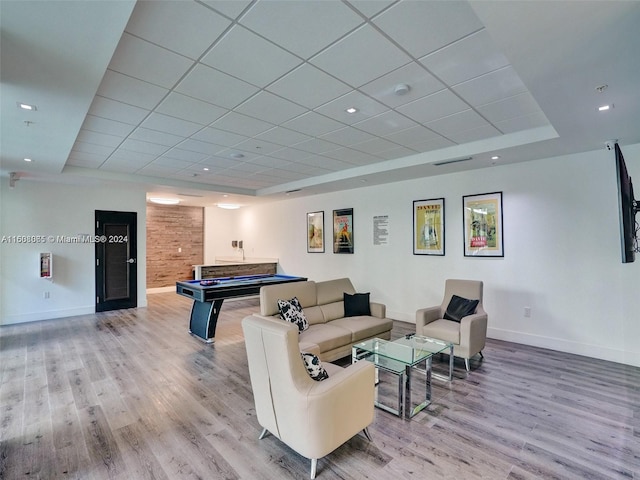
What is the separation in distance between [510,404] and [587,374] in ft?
4.62

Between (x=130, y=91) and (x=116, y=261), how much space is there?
5365 millimetres

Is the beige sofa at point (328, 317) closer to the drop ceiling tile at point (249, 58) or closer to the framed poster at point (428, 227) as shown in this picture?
the framed poster at point (428, 227)

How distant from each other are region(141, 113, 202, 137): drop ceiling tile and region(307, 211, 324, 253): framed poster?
429 centimetres

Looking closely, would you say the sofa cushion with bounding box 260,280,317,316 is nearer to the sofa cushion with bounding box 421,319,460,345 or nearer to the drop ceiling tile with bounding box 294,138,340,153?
the sofa cushion with bounding box 421,319,460,345

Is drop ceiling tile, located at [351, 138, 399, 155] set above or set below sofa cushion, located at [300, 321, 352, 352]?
above

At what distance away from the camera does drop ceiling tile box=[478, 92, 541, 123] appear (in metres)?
2.93

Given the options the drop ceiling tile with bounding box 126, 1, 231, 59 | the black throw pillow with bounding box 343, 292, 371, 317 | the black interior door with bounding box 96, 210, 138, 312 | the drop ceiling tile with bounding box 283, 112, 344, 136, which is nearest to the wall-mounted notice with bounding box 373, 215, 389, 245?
the black throw pillow with bounding box 343, 292, 371, 317

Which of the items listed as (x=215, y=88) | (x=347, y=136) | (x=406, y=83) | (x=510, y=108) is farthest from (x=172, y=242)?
(x=510, y=108)

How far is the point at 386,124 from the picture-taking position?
3.55 meters

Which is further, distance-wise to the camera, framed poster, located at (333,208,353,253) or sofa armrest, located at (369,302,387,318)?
framed poster, located at (333,208,353,253)

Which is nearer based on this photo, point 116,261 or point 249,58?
point 249,58

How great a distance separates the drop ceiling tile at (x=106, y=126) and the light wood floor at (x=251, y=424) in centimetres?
282

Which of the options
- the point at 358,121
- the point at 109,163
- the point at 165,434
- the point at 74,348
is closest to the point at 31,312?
the point at 74,348

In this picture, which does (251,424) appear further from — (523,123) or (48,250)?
(48,250)
